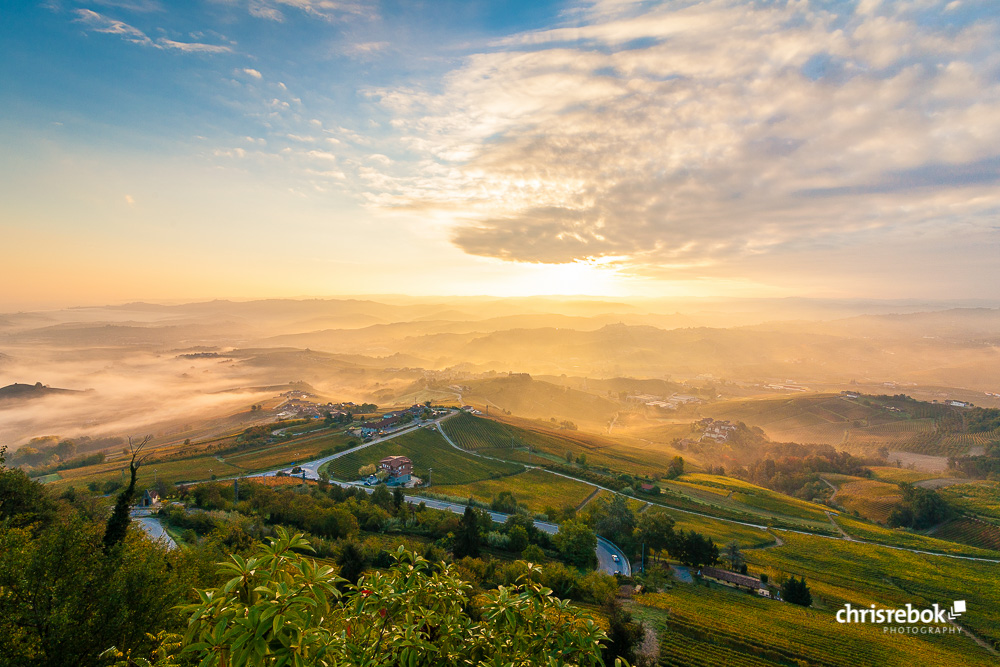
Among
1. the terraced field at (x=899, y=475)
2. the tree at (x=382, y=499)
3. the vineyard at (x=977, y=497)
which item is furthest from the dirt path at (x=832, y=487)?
the tree at (x=382, y=499)

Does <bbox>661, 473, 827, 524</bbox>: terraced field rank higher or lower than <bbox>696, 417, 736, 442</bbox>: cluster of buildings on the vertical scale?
higher

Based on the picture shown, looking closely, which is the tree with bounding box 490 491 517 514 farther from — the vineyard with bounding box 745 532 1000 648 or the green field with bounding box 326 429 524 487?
the vineyard with bounding box 745 532 1000 648

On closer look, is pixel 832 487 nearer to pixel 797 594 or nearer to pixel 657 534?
pixel 797 594

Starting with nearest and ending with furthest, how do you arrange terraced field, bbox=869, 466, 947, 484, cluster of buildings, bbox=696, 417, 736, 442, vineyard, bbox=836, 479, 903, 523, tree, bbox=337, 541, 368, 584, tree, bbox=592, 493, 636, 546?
1. tree, bbox=337, 541, 368, 584
2. tree, bbox=592, 493, 636, 546
3. vineyard, bbox=836, 479, 903, 523
4. terraced field, bbox=869, 466, 947, 484
5. cluster of buildings, bbox=696, 417, 736, 442

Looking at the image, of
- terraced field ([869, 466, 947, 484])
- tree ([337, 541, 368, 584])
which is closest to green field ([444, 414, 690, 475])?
terraced field ([869, 466, 947, 484])

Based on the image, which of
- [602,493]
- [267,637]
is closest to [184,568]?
[267,637]

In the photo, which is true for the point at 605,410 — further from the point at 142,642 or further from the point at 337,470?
the point at 142,642

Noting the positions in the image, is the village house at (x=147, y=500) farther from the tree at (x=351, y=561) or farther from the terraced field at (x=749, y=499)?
the terraced field at (x=749, y=499)
